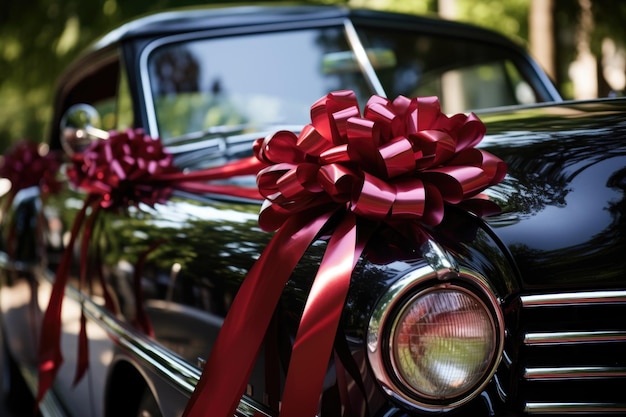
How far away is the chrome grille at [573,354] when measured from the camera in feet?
5.77

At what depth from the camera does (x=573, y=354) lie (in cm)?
178

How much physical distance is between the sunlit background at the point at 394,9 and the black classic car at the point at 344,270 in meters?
4.29

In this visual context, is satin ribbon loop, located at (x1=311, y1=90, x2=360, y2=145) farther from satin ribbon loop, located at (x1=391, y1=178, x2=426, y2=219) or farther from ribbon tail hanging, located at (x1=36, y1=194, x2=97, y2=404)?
ribbon tail hanging, located at (x1=36, y1=194, x2=97, y2=404)

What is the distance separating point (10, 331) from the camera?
4473 mm

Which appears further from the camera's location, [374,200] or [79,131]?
[79,131]

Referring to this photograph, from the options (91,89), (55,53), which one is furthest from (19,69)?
(91,89)

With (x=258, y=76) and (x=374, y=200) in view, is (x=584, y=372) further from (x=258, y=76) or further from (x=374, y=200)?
(x=258, y=76)

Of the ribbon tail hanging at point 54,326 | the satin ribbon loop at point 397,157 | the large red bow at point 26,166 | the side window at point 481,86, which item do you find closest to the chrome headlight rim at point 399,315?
the satin ribbon loop at point 397,157

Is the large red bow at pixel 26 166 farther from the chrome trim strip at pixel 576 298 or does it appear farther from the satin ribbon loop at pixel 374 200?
the chrome trim strip at pixel 576 298

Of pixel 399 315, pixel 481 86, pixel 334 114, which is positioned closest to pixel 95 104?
pixel 481 86

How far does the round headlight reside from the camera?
65.6 inches

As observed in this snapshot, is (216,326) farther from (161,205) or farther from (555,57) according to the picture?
(555,57)

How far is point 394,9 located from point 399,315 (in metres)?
6.68

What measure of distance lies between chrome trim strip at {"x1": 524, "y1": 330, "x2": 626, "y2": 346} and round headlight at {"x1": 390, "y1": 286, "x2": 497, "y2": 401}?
113mm
